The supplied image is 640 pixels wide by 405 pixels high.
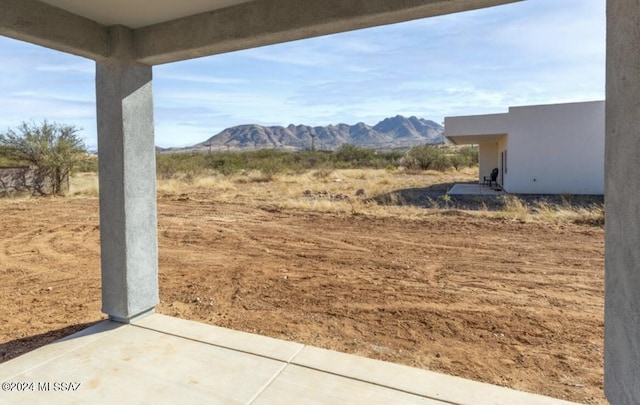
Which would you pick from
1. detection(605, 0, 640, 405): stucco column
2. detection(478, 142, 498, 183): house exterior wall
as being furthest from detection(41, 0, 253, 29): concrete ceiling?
detection(478, 142, 498, 183): house exterior wall

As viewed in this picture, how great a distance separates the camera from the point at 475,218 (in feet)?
39.0

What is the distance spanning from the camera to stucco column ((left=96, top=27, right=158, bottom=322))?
370cm

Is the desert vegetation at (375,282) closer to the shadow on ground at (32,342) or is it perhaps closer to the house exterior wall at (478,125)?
the shadow on ground at (32,342)

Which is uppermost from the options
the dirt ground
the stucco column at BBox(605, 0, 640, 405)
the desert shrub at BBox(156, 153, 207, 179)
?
the desert shrub at BBox(156, 153, 207, 179)

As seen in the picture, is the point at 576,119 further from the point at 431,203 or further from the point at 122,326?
the point at 122,326

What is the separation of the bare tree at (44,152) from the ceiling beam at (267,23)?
17719 mm

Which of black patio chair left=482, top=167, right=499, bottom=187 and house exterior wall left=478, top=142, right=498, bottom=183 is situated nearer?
black patio chair left=482, top=167, right=499, bottom=187

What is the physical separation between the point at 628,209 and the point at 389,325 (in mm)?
3077

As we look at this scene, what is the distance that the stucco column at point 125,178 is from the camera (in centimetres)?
370

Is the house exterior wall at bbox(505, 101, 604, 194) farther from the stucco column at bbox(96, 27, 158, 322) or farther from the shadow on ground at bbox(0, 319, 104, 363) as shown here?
the shadow on ground at bbox(0, 319, 104, 363)

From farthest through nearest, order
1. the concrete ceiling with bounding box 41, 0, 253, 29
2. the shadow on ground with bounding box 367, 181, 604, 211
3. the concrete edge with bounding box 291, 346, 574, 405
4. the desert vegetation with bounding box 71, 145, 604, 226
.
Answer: the shadow on ground with bounding box 367, 181, 604, 211 → the desert vegetation with bounding box 71, 145, 604, 226 → the concrete ceiling with bounding box 41, 0, 253, 29 → the concrete edge with bounding box 291, 346, 574, 405

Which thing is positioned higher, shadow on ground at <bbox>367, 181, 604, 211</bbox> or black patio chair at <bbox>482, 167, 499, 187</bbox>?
black patio chair at <bbox>482, 167, 499, 187</bbox>

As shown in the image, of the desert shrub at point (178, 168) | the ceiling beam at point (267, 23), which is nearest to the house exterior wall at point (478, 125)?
the desert shrub at point (178, 168)

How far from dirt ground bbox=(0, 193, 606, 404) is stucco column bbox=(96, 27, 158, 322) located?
32.3 inches
